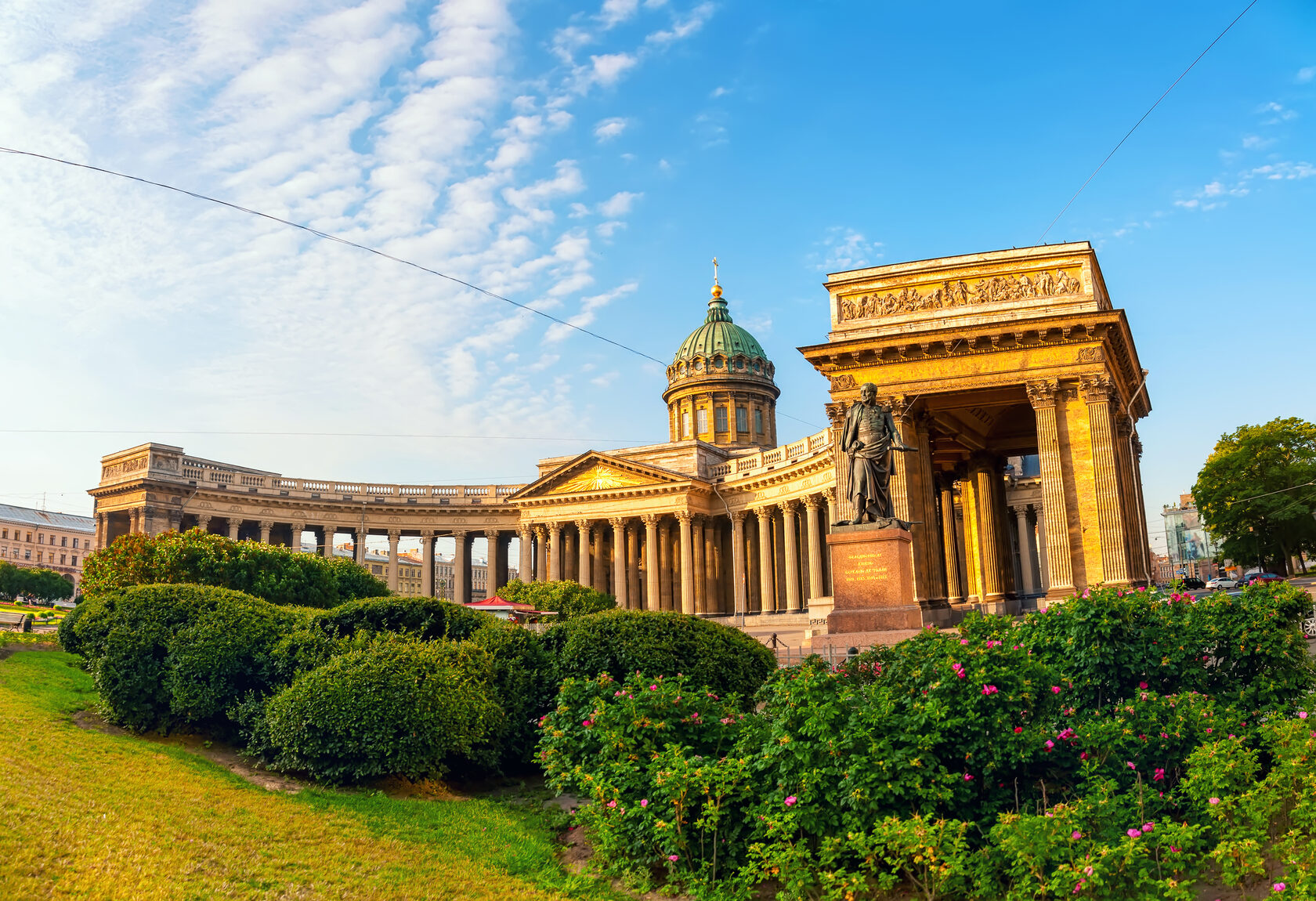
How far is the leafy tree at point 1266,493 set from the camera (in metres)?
59.8

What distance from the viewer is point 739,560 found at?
216ft

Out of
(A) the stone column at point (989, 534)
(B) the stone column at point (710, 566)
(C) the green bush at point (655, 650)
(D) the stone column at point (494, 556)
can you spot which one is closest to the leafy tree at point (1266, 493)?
(A) the stone column at point (989, 534)

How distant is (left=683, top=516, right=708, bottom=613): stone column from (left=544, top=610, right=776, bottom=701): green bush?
50081 mm

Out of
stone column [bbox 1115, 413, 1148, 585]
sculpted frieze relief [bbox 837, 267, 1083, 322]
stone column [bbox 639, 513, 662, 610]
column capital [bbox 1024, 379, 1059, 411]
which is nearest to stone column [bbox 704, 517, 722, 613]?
stone column [bbox 639, 513, 662, 610]

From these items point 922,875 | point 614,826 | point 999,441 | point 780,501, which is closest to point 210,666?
point 614,826

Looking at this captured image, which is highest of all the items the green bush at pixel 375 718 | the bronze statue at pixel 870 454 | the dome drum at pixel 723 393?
the dome drum at pixel 723 393

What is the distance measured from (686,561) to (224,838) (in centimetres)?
5688

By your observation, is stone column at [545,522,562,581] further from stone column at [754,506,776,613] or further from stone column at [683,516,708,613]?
stone column at [754,506,776,613]

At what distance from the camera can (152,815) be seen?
11.1m

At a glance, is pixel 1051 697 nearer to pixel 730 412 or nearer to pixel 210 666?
pixel 210 666

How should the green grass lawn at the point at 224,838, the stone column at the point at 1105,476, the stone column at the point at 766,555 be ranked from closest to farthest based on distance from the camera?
the green grass lawn at the point at 224,838 < the stone column at the point at 1105,476 < the stone column at the point at 766,555

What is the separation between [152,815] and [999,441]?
3535 cm

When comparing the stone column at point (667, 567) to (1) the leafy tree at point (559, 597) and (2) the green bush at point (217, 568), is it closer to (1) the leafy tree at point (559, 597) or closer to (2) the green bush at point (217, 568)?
(1) the leafy tree at point (559, 597)

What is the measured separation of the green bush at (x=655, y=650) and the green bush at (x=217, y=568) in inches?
667
